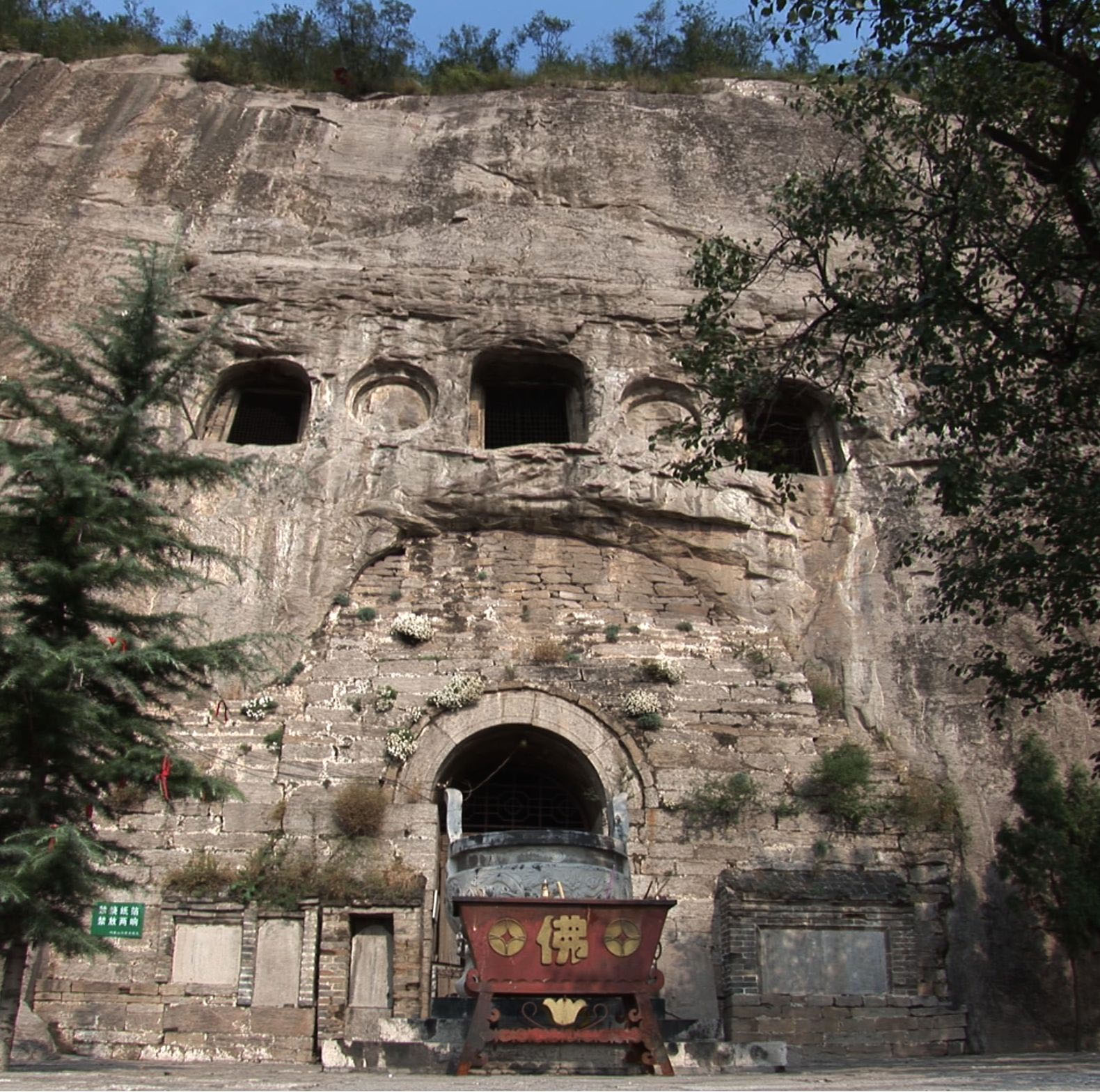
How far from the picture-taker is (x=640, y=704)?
12297 millimetres

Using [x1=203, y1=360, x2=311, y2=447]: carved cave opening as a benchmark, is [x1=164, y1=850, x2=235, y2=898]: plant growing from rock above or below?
below

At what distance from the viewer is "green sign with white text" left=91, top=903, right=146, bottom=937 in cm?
1076

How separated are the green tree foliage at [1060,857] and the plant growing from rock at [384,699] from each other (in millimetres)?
6187

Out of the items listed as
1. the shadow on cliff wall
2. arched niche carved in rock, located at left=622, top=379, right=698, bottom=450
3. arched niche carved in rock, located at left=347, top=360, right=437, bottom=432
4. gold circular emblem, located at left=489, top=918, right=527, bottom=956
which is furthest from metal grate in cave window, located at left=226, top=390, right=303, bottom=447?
the shadow on cliff wall

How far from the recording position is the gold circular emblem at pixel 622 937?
7809 millimetres

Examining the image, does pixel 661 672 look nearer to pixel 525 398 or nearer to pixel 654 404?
pixel 654 404

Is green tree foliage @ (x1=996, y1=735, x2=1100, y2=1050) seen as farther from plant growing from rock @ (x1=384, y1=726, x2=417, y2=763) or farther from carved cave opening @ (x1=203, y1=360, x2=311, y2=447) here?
carved cave opening @ (x1=203, y1=360, x2=311, y2=447)

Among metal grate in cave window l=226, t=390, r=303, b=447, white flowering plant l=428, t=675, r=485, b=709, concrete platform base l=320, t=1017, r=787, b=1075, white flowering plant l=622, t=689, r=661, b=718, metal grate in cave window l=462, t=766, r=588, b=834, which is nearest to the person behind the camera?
concrete platform base l=320, t=1017, r=787, b=1075

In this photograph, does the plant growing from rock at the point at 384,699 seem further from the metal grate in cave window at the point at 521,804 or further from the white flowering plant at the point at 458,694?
the metal grate in cave window at the point at 521,804

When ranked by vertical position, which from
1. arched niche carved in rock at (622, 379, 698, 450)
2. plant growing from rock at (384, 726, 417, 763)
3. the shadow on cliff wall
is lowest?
the shadow on cliff wall

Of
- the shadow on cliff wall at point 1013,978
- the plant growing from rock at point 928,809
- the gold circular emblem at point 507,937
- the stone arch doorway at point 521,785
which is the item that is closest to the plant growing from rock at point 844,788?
the plant growing from rock at point 928,809

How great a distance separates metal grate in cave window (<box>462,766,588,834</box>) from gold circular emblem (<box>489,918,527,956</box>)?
5.32 meters

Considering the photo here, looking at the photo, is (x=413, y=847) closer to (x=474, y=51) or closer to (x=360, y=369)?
(x=360, y=369)

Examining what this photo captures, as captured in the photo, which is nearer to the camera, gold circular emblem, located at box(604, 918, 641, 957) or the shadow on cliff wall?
gold circular emblem, located at box(604, 918, 641, 957)
